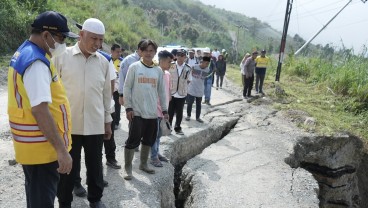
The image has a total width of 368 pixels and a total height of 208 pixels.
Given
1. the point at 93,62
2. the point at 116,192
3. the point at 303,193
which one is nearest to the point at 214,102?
the point at 303,193

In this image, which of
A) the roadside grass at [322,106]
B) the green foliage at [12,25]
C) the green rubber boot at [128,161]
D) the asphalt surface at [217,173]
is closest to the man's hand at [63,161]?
the asphalt surface at [217,173]

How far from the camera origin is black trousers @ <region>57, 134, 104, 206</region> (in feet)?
10.0

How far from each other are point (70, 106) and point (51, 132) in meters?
0.98

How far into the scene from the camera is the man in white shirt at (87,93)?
2.99 meters

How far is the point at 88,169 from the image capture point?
319 centimetres

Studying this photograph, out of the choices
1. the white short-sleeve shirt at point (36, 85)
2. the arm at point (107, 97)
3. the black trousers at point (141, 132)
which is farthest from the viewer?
the black trousers at point (141, 132)

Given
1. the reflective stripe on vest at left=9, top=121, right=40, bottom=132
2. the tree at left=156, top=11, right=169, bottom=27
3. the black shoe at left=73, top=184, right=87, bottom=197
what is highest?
the tree at left=156, top=11, right=169, bottom=27

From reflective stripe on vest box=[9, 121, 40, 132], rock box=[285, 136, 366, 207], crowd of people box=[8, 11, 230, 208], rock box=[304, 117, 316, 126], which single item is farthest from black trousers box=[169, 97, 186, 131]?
reflective stripe on vest box=[9, 121, 40, 132]

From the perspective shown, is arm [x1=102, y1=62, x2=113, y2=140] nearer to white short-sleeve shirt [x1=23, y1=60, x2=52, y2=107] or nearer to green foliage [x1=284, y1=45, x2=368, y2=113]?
white short-sleeve shirt [x1=23, y1=60, x2=52, y2=107]

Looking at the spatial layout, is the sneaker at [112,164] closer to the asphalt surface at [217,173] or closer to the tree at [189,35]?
the asphalt surface at [217,173]

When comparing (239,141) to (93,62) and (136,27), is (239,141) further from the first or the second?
(136,27)

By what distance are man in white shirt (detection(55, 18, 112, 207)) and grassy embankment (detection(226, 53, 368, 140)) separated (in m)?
5.89

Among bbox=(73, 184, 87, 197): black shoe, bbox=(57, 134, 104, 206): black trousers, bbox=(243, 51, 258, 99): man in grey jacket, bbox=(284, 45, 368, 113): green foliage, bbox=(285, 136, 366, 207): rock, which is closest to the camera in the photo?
bbox=(57, 134, 104, 206): black trousers

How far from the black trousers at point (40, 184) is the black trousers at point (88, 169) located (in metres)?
0.76
